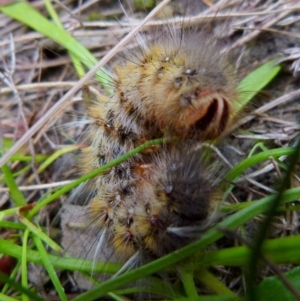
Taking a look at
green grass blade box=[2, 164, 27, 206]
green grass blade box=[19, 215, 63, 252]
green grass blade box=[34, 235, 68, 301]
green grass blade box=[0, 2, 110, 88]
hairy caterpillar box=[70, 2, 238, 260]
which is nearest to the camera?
hairy caterpillar box=[70, 2, 238, 260]

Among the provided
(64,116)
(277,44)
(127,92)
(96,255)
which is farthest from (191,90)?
(64,116)

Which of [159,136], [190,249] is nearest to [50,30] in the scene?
[159,136]

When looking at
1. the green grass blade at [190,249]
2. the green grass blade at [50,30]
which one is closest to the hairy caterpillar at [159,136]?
the green grass blade at [190,249]

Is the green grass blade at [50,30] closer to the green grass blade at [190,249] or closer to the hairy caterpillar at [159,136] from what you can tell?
the hairy caterpillar at [159,136]

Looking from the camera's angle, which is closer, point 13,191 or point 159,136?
point 159,136

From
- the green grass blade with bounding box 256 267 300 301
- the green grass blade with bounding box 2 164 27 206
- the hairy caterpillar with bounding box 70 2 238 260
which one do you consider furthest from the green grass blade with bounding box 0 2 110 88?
the green grass blade with bounding box 256 267 300 301

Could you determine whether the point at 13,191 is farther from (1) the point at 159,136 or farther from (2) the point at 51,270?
(1) the point at 159,136

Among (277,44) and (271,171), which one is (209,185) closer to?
(271,171)

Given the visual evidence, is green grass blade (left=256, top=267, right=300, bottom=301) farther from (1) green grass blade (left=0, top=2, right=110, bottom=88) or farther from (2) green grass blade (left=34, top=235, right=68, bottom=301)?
(1) green grass blade (left=0, top=2, right=110, bottom=88)
